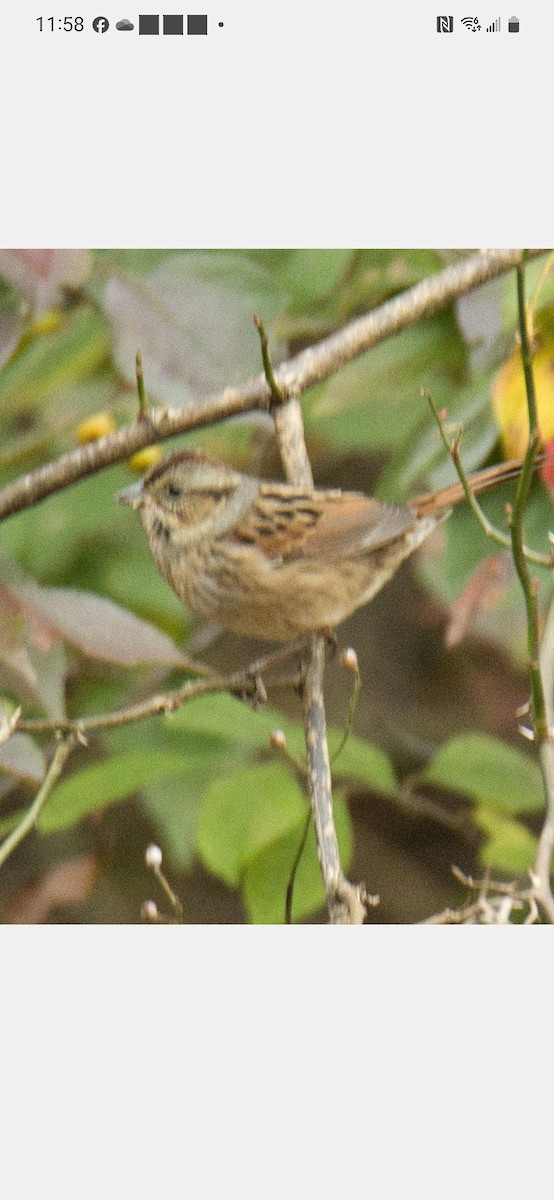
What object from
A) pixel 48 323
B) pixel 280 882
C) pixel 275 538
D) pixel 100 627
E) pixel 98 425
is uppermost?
pixel 48 323

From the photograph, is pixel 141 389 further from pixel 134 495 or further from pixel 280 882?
pixel 280 882

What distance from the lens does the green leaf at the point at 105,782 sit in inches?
69.1

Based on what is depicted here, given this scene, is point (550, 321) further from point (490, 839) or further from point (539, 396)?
point (490, 839)

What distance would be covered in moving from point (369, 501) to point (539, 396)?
260mm

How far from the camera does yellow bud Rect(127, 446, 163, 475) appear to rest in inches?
68.6

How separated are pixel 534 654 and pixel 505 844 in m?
0.27

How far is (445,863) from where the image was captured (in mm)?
1753

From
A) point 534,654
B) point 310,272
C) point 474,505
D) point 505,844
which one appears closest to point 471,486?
point 474,505

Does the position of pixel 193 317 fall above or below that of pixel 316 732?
above
